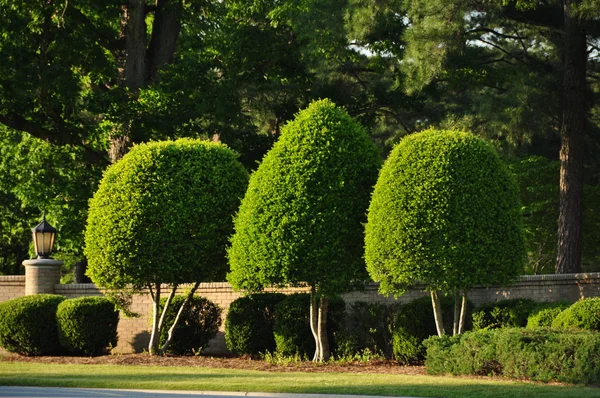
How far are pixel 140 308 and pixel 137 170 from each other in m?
5.30

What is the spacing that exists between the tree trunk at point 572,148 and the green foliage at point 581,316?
9050 mm

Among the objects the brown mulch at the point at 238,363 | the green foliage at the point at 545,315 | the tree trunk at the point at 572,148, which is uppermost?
the tree trunk at the point at 572,148

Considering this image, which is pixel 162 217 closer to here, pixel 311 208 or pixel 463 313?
pixel 311 208

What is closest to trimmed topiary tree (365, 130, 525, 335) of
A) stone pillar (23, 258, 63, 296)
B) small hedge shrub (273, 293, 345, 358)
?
small hedge shrub (273, 293, 345, 358)

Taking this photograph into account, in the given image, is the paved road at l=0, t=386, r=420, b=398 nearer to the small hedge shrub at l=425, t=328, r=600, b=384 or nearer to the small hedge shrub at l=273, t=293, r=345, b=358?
the small hedge shrub at l=425, t=328, r=600, b=384

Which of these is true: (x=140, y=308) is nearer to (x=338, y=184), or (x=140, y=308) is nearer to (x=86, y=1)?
(x=338, y=184)

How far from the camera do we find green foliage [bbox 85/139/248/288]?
20.8 meters

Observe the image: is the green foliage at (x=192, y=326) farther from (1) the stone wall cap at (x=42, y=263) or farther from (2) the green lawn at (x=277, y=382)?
(1) the stone wall cap at (x=42, y=263)

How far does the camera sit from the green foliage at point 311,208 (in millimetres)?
19078

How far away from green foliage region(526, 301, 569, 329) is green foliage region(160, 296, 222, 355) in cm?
813

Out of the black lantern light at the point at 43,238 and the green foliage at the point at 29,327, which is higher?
the black lantern light at the point at 43,238

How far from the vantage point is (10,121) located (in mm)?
29172

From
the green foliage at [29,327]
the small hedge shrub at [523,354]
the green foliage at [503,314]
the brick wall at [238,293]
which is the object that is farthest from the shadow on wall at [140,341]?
the small hedge shrub at [523,354]

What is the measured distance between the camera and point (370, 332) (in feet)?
68.1
